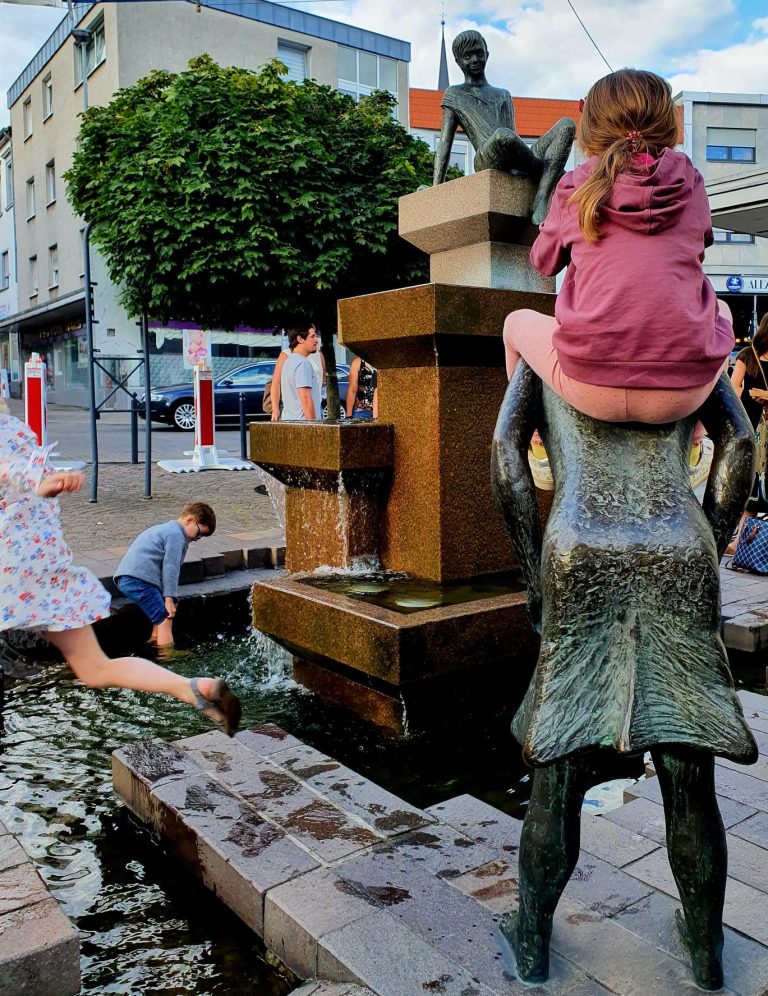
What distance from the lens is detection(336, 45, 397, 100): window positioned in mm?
31766

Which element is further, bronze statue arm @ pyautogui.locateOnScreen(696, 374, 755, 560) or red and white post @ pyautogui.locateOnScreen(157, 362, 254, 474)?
red and white post @ pyautogui.locateOnScreen(157, 362, 254, 474)

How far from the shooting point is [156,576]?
559cm

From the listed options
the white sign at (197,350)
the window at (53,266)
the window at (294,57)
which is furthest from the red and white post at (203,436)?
the window at (53,266)

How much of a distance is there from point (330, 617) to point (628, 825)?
1.53 m

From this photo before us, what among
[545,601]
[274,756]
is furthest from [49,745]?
[545,601]

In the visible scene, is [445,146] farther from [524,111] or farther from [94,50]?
[524,111]

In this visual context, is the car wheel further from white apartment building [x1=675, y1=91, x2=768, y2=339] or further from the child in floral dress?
white apartment building [x1=675, y1=91, x2=768, y2=339]

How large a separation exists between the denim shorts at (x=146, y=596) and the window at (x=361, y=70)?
2923 centimetres

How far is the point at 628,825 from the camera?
2.96 meters

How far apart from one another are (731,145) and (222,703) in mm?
36987

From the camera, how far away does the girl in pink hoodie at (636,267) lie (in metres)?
1.85

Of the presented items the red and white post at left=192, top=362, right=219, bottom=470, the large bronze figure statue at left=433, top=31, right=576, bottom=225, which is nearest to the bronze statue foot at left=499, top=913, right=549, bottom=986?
the large bronze figure statue at left=433, top=31, right=576, bottom=225

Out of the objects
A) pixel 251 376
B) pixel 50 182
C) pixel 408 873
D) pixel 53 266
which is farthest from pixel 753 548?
pixel 50 182

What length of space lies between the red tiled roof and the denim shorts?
37.4 metres
